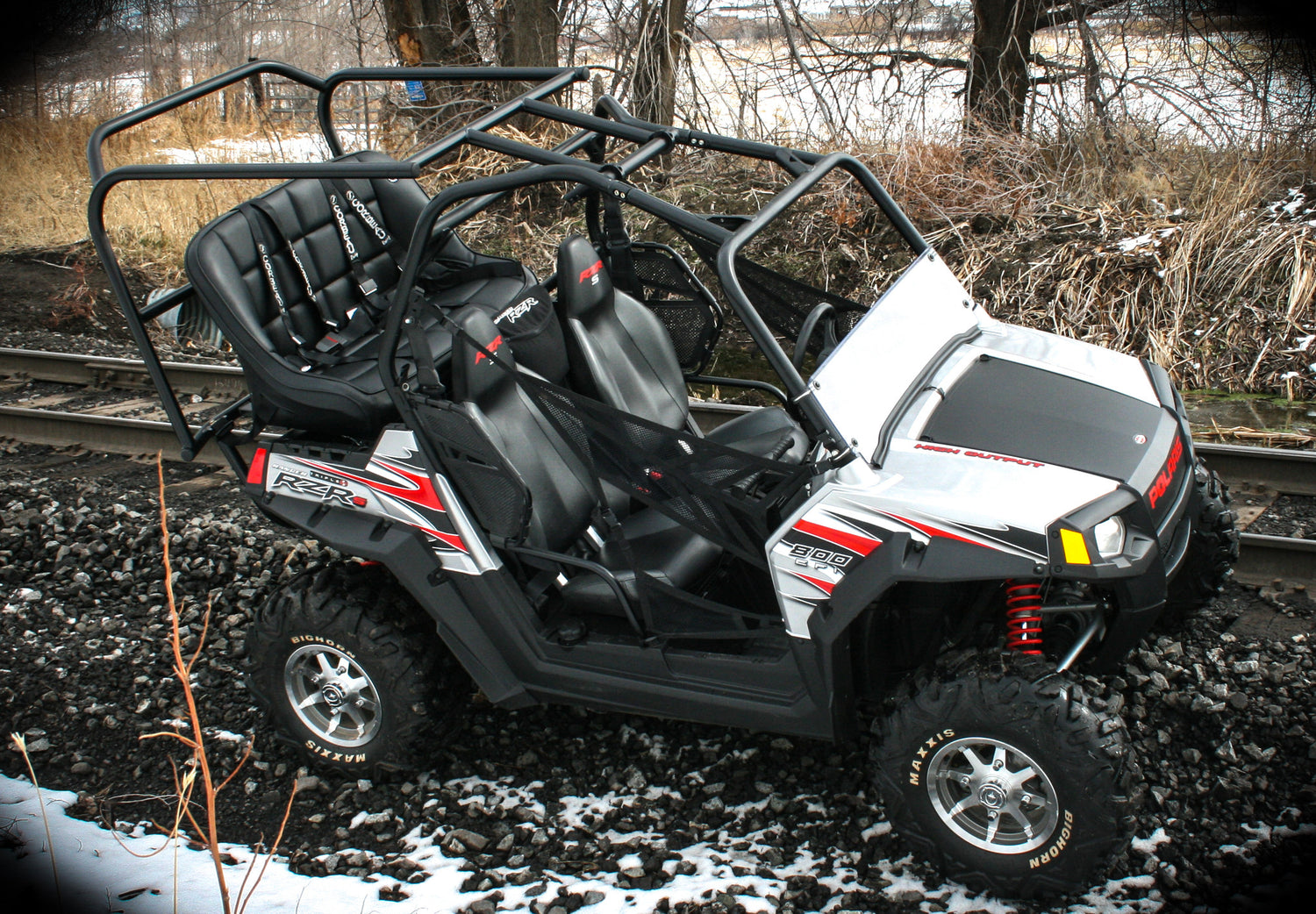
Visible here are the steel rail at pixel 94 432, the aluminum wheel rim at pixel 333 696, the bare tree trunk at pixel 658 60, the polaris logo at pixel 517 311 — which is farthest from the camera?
the bare tree trunk at pixel 658 60

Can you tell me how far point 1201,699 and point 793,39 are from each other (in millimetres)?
7490

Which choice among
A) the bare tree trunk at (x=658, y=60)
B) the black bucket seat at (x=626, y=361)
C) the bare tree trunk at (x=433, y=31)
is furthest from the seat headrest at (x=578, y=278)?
the bare tree trunk at (x=433, y=31)

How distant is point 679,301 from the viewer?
421cm

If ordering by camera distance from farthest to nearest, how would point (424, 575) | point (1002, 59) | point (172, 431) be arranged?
1. point (1002, 59)
2. point (172, 431)
3. point (424, 575)

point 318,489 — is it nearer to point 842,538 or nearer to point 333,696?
point 333,696

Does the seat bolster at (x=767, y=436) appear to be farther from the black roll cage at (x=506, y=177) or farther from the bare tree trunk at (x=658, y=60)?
the bare tree trunk at (x=658, y=60)

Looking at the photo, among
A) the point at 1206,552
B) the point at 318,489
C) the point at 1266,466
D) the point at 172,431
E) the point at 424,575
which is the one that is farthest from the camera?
the point at 172,431

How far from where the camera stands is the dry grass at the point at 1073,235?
21.7 ft

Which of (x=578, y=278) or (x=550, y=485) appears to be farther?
→ (x=578, y=278)

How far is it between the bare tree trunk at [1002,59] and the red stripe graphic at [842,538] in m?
6.43

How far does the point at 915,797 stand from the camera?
110 inches

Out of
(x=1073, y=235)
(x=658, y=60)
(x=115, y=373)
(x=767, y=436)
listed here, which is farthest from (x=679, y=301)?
(x=658, y=60)


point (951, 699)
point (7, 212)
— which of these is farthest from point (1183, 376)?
point (7, 212)

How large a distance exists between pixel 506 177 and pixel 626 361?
119cm
